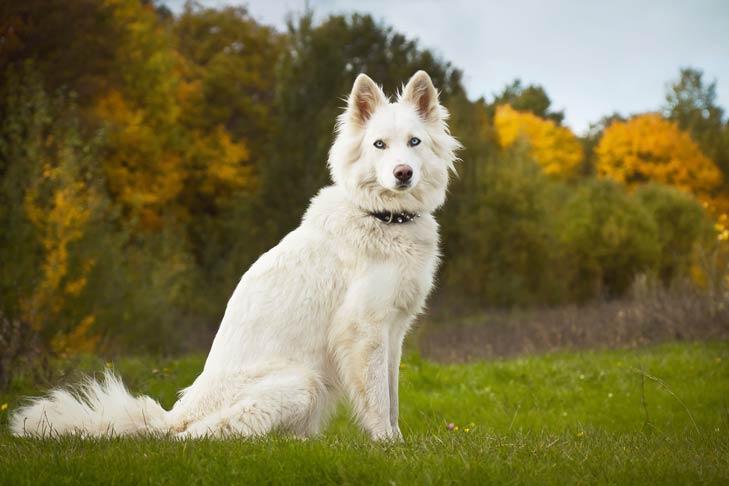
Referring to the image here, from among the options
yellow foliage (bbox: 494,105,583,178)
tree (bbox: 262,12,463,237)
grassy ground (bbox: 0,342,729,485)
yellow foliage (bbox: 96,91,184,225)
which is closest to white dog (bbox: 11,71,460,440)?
grassy ground (bbox: 0,342,729,485)

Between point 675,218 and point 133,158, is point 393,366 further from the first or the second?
point 675,218

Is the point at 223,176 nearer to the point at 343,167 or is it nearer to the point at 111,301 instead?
the point at 111,301

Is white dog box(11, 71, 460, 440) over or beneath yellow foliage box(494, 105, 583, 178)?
beneath

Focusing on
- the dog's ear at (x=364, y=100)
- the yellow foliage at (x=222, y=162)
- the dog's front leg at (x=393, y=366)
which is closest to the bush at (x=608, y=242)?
the yellow foliage at (x=222, y=162)

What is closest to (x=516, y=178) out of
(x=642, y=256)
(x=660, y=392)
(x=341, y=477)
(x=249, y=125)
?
(x=642, y=256)

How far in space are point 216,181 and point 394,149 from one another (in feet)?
79.2

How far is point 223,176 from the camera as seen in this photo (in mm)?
27844

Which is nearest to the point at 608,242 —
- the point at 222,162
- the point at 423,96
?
the point at 222,162

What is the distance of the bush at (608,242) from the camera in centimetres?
3091

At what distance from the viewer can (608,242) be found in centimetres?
3081

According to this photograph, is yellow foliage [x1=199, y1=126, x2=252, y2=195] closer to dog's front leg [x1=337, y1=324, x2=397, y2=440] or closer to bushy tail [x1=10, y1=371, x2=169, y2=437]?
bushy tail [x1=10, y1=371, x2=169, y2=437]

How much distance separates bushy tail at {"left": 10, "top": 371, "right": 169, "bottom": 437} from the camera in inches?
185

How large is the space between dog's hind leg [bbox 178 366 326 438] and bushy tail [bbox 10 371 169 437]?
0.32 meters

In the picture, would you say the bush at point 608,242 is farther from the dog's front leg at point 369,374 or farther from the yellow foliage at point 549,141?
the dog's front leg at point 369,374
